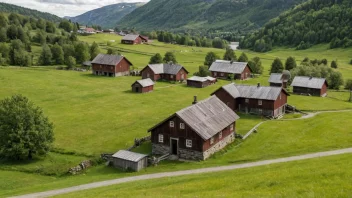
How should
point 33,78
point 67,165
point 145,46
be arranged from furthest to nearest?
point 145,46
point 33,78
point 67,165

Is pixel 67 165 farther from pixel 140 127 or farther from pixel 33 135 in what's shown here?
pixel 140 127

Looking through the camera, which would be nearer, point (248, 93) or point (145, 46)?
point (248, 93)

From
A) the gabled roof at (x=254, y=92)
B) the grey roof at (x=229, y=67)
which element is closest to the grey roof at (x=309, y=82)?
Answer: the grey roof at (x=229, y=67)

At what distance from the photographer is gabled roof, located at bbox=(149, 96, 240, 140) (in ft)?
161

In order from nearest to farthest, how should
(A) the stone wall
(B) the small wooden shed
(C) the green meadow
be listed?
1. (B) the small wooden shed
2. (C) the green meadow
3. (A) the stone wall

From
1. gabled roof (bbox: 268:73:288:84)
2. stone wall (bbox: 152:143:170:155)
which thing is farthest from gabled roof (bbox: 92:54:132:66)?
stone wall (bbox: 152:143:170:155)

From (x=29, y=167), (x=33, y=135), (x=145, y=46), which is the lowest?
(x=29, y=167)

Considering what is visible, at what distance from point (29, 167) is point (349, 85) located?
97284mm

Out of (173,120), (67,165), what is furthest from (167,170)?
(67,165)

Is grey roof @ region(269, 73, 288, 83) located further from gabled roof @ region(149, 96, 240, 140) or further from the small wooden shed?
the small wooden shed

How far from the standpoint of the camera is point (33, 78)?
10981cm

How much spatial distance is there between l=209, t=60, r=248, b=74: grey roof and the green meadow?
5828 millimetres

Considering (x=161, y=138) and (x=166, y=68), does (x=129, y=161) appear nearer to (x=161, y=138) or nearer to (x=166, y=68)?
(x=161, y=138)

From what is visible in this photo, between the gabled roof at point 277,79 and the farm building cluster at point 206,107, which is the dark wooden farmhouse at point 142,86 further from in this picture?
the gabled roof at point 277,79
